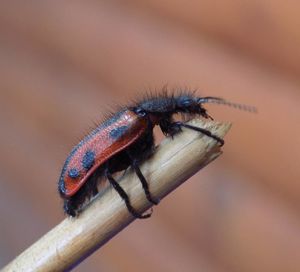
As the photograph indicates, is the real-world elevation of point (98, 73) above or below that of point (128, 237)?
above

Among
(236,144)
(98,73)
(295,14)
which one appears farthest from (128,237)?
(295,14)

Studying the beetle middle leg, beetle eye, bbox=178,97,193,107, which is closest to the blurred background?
beetle eye, bbox=178,97,193,107

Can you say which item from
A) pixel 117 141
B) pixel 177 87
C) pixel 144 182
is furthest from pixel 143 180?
pixel 177 87

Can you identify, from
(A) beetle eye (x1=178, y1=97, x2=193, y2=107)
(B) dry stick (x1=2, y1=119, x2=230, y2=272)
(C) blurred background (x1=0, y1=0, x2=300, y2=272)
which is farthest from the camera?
(C) blurred background (x1=0, y1=0, x2=300, y2=272)

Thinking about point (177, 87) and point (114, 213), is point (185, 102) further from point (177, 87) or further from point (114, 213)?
point (177, 87)

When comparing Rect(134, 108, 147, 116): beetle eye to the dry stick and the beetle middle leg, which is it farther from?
the dry stick

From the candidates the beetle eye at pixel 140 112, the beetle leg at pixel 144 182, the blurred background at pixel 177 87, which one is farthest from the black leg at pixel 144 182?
the blurred background at pixel 177 87

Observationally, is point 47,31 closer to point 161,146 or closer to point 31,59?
point 31,59
